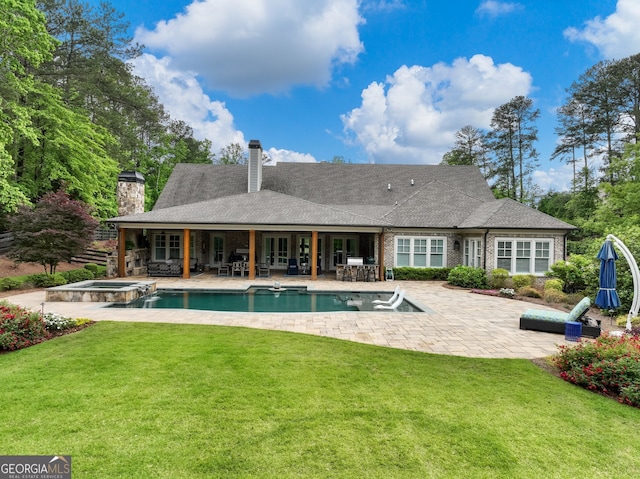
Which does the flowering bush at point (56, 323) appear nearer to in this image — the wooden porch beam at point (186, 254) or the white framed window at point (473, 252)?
the wooden porch beam at point (186, 254)

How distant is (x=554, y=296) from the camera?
12.5 m

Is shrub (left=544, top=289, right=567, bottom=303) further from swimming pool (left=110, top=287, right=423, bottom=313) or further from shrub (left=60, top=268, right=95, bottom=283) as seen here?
shrub (left=60, top=268, right=95, bottom=283)

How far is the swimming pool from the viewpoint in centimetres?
1111

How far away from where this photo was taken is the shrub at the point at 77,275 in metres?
14.9

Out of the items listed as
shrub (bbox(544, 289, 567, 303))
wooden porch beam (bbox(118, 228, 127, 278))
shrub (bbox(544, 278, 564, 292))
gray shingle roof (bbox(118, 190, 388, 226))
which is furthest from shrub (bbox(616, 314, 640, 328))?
wooden porch beam (bbox(118, 228, 127, 278))

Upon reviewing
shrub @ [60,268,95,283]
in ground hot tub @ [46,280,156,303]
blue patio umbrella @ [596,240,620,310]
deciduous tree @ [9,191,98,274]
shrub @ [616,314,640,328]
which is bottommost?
shrub @ [616,314,640,328]

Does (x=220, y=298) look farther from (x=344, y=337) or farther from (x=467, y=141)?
(x=467, y=141)

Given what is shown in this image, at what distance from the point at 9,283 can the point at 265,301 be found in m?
9.80

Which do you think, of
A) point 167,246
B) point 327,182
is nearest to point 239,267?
point 167,246

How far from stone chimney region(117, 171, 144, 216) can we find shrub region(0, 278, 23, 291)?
298 inches

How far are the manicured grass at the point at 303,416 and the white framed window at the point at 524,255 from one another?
11.4 metres

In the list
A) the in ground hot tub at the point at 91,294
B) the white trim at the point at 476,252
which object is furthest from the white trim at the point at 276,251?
the white trim at the point at 476,252

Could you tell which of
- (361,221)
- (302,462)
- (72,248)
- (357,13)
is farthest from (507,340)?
(357,13)

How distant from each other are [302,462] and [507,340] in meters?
6.01
